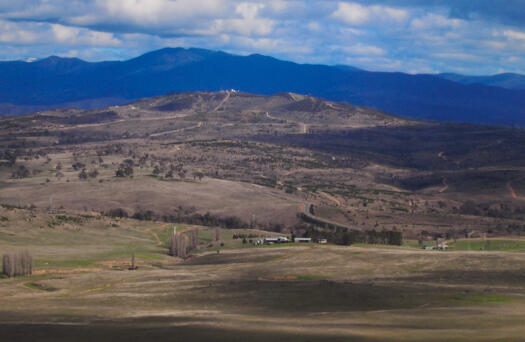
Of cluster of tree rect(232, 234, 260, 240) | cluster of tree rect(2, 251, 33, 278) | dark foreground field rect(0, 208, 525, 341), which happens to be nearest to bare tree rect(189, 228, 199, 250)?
dark foreground field rect(0, 208, 525, 341)

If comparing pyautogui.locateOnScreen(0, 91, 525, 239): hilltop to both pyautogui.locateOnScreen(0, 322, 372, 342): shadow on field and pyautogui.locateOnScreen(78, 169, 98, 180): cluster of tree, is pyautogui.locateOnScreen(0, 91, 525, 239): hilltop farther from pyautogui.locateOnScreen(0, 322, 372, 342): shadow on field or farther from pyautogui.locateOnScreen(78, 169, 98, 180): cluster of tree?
pyautogui.locateOnScreen(0, 322, 372, 342): shadow on field

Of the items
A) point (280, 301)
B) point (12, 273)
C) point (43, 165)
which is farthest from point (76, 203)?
point (280, 301)

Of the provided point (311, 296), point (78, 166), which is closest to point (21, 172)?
point (78, 166)

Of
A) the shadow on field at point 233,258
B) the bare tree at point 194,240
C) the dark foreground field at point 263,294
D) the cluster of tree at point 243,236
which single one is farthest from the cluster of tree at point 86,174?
the shadow on field at point 233,258

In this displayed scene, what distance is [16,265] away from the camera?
66062 mm

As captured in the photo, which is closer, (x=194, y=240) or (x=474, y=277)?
(x=474, y=277)

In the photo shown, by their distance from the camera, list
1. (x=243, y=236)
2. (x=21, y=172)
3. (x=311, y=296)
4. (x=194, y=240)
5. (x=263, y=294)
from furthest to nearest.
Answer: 1. (x=21, y=172)
2. (x=243, y=236)
3. (x=194, y=240)
4. (x=263, y=294)
5. (x=311, y=296)

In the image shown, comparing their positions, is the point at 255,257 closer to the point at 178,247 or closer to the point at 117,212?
the point at 178,247

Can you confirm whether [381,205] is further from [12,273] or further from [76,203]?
[12,273]

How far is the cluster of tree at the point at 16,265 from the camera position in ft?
216

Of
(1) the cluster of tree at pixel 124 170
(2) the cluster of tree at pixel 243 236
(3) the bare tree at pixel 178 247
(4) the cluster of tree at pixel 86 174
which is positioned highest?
(1) the cluster of tree at pixel 124 170

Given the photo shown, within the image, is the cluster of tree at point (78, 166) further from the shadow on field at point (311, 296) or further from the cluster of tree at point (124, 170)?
the shadow on field at point (311, 296)

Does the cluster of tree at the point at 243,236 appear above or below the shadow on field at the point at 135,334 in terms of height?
below

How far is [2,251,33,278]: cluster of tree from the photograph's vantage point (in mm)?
65812
